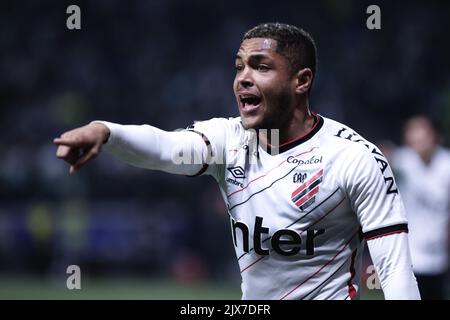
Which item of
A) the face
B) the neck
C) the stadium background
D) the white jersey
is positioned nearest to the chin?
the face

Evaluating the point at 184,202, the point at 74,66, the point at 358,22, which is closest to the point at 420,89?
the point at 358,22

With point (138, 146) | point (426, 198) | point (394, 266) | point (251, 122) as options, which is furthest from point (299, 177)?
point (426, 198)

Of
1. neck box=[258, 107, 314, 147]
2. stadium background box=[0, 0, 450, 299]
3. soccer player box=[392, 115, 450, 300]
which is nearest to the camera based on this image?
neck box=[258, 107, 314, 147]

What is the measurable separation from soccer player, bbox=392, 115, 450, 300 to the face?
4.49 m

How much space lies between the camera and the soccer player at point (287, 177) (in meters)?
3.94

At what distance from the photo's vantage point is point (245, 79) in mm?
4055

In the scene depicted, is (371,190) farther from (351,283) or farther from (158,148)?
(158,148)

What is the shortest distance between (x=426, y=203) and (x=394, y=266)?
4.77m

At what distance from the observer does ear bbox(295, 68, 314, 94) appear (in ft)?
13.7

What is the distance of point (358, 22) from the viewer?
16859 millimetres

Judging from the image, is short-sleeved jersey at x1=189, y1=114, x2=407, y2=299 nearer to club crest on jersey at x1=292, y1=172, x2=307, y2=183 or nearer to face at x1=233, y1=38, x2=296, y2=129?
club crest on jersey at x1=292, y1=172, x2=307, y2=183

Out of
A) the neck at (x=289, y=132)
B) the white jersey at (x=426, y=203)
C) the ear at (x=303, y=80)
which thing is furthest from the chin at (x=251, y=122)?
the white jersey at (x=426, y=203)

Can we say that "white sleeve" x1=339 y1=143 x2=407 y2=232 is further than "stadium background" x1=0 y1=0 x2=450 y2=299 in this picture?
No
